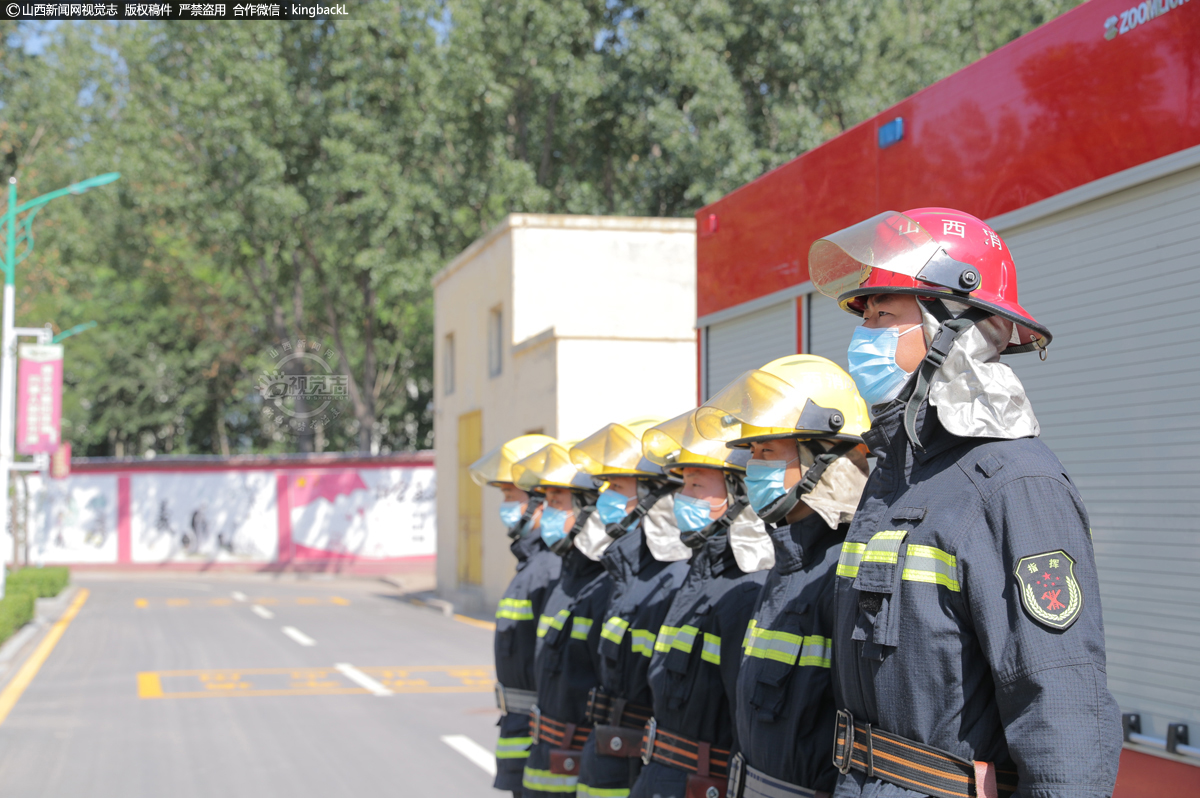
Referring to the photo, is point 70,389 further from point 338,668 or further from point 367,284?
point 338,668

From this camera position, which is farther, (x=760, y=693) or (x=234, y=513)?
(x=234, y=513)

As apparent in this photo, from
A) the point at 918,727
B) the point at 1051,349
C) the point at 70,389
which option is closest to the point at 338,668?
the point at 1051,349

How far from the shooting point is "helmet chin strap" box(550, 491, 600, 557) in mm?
5547

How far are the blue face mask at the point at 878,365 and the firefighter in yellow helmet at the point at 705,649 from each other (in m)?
1.42

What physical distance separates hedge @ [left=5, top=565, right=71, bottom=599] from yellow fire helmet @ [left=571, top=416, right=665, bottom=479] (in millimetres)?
19359

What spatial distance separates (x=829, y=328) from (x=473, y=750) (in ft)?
17.6

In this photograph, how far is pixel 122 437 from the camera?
4447cm

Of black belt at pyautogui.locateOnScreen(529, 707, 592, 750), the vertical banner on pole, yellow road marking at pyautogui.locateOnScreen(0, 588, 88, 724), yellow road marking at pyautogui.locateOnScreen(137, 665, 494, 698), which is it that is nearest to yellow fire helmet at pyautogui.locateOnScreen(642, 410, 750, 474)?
black belt at pyautogui.locateOnScreen(529, 707, 592, 750)

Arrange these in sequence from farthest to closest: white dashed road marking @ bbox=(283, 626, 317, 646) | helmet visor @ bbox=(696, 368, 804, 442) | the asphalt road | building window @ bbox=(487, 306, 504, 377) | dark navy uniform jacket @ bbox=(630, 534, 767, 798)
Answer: building window @ bbox=(487, 306, 504, 377) < white dashed road marking @ bbox=(283, 626, 317, 646) < the asphalt road < dark navy uniform jacket @ bbox=(630, 534, 767, 798) < helmet visor @ bbox=(696, 368, 804, 442)

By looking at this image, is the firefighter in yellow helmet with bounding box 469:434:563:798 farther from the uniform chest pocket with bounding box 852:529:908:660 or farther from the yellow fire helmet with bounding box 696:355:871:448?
the uniform chest pocket with bounding box 852:529:908:660

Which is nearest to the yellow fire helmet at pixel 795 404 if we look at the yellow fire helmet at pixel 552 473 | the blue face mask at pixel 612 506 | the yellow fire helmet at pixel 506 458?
the blue face mask at pixel 612 506

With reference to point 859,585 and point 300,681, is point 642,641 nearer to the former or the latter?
point 859,585

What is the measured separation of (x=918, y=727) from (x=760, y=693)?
3.01 ft

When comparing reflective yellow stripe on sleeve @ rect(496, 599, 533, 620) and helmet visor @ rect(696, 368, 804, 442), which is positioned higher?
helmet visor @ rect(696, 368, 804, 442)
